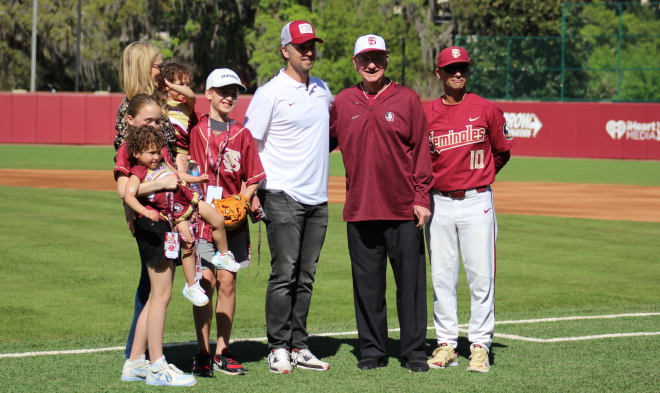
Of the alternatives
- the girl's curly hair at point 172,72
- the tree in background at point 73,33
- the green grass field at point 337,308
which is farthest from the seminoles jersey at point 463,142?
the tree in background at point 73,33

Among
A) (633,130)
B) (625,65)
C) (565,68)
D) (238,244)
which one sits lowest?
(238,244)

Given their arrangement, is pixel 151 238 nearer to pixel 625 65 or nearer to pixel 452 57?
pixel 452 57

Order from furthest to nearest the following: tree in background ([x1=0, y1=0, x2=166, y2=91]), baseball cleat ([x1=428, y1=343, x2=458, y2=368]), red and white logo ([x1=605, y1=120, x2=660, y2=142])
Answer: tree in background ([x1=0, y1=0, x2=166, y2=91]) < red and white logo ([x1=605, y1=120, x2=660, y2=142]) < baseball cleat ([x1=428, y1=343, x2=458, y2=368])


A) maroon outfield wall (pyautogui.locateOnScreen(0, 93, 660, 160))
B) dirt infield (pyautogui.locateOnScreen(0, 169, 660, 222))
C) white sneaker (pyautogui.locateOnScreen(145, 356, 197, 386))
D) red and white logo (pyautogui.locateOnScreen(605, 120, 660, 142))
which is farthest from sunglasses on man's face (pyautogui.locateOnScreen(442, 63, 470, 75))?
red and white logo (pyautogui.locateOnScreen(605, 120, 660, 142))

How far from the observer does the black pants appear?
6.81 m

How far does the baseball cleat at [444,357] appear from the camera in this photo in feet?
22.5

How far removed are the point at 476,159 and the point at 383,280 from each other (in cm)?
109

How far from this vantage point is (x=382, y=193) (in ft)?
22.1

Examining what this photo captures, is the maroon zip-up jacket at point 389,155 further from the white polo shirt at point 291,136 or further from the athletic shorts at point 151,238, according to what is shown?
the athletic shorts at point 151,238

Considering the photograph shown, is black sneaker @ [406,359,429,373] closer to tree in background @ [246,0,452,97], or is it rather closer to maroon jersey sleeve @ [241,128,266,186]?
maroon jersey sleeve @ [241,128,266,186]

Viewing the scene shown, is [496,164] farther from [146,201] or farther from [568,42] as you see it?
[568,42]

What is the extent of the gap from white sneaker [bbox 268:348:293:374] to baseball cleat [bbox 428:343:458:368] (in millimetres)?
1015

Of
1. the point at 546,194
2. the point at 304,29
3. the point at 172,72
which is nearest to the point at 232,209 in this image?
the point at 172,72

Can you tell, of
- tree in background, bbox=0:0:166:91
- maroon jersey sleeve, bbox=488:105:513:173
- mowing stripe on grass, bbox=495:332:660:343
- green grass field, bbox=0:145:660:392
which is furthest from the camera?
tree in background, bbox=0:0:166:91
